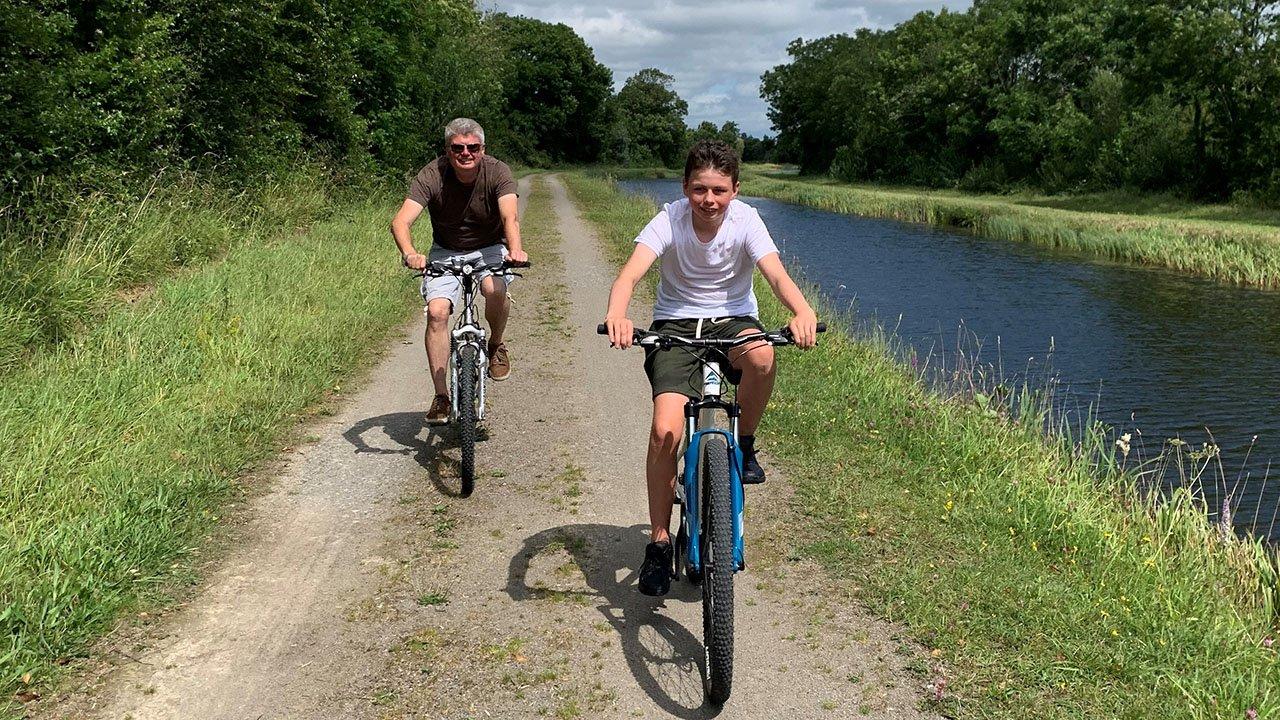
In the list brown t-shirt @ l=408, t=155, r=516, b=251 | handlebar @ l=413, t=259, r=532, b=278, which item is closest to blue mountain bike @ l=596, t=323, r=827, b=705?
handlebar @ l=413, t=259, r=532, b=278

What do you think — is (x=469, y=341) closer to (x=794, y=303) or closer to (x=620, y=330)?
(x=620, y=330)

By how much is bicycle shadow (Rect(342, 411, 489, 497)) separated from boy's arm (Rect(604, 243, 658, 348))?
84.1 inches

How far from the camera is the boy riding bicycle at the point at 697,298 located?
376 centimetres

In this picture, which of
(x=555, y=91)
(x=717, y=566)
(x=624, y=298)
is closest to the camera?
(x=717, y=566)

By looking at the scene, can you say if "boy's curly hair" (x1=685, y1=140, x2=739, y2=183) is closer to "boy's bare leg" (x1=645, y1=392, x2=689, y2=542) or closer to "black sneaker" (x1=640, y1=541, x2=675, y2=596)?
"boy's bare leg" (x1=645, y1=392, x2=689, y2=542)

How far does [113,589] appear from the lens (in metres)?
3.94

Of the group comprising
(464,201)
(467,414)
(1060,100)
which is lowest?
(467,414)

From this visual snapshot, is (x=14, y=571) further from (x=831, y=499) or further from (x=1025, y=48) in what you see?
(x=1025, y=48)

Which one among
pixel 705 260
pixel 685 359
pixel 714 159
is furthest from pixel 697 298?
pixel 714 159

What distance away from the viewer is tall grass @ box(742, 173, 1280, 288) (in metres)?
19.8

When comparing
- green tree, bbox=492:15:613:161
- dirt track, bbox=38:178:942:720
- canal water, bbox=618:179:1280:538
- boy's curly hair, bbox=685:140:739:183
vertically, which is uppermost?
A: green tree, bbox=492:15:613:161

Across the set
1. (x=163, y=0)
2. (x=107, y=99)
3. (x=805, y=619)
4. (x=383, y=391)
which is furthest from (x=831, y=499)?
(x=163, y=0)

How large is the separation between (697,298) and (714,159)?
600 millimetres

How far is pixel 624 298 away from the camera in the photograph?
→ 12.3 feet
